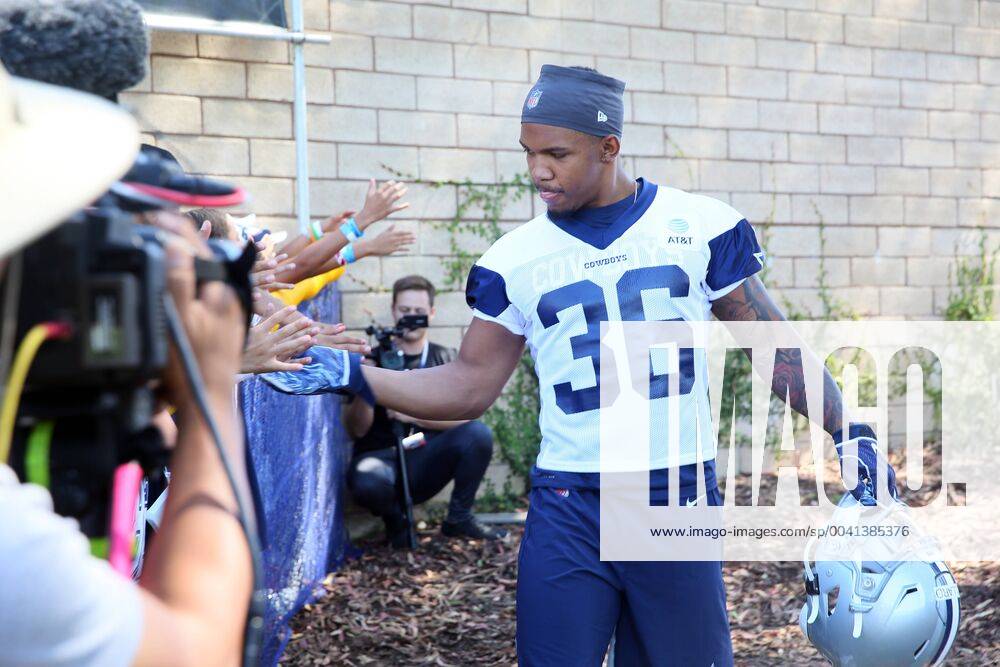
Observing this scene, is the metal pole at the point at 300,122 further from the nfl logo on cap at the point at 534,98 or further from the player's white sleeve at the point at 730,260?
the player's white sleeve at the point at 730,260

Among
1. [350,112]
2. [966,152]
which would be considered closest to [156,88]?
[350,112]

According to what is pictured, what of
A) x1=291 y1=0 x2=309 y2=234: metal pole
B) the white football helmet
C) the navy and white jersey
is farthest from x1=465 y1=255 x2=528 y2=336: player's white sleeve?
x1=291 y1=0 x2=309 y2=234: metal pole

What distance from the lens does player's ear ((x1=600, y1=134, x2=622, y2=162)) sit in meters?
3.54

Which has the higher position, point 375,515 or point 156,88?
point 156,88

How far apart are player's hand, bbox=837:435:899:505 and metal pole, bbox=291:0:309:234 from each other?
401cm

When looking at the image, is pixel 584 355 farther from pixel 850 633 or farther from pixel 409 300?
pixel 409 300

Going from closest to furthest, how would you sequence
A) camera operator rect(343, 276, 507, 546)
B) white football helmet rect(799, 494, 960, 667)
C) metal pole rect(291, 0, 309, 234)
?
white football helmet rect(799, 494, 960, 667) < camera operator rect(343, 276, 507, 546) < metal pole rect(291, 0, 309, 234)

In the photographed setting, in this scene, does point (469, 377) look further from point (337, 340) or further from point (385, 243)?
point (385, 243)

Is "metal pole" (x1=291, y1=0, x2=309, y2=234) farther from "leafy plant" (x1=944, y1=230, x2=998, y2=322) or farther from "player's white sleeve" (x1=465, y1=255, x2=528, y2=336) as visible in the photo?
"leafy plant" (x1=944, y1=230, x2=998, y2=322)

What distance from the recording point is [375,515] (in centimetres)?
660

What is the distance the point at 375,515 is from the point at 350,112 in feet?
8.15

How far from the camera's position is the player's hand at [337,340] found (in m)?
3.23

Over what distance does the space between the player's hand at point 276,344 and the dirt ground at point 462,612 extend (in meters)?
2.74

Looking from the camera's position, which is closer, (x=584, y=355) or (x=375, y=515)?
(x=584, y=355)
